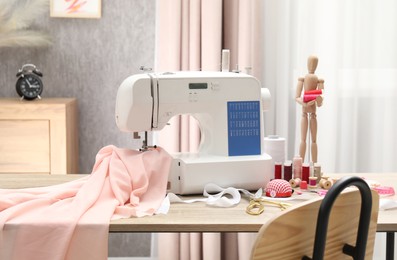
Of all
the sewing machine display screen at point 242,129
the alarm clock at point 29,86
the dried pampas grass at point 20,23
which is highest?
the dried pampas grass at point 20,23

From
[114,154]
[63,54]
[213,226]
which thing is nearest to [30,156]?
[63,54]

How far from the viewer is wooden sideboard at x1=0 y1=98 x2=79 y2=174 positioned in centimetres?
310

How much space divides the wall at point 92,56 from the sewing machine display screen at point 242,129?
4.76ft

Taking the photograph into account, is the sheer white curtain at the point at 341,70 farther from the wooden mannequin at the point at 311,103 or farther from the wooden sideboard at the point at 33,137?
the wooden sideboard at the point at 33,137

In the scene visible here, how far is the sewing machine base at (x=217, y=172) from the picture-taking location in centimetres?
215

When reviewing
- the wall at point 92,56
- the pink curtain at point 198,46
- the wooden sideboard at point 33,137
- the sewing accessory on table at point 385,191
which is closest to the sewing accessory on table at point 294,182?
the sewing accessory on table at point 385,191

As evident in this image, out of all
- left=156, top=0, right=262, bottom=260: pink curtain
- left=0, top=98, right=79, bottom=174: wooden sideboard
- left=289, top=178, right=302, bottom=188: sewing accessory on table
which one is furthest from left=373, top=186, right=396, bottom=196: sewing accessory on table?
left=0, top=98, right=79, bottom=174: wooden sideboard

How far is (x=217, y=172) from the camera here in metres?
2.19

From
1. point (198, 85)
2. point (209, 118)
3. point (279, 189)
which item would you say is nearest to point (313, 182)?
point (279, 189)

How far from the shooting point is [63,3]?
3547 mm

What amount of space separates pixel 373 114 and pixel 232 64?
0.86 metres

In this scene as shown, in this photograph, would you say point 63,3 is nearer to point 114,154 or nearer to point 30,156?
point 30,156

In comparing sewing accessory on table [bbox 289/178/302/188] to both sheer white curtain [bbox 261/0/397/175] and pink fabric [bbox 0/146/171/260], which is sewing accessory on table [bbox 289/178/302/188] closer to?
pink fabric [bbox 0/146/171/260]

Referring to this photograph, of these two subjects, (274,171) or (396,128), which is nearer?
(274,171)
